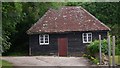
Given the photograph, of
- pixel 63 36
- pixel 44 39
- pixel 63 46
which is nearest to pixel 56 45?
pixel 63 46

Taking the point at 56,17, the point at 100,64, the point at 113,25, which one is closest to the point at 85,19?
the point at 56,17

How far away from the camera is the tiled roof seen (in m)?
40.5

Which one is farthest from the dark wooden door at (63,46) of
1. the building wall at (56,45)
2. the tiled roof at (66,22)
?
the tiled roof at (66,22)

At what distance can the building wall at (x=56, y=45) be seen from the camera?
134ft

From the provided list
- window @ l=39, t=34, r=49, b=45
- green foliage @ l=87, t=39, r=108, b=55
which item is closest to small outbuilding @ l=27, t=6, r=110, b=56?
window @ l=39, t=34, r=49, b=45

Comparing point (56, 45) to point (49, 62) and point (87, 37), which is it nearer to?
point (87, 37)

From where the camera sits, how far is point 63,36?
40.6 meters

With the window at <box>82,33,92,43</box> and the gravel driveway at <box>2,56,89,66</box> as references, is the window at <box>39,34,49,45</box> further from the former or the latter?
the gravel driveway at <box>2,56,89,66</box>

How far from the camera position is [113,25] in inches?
1864

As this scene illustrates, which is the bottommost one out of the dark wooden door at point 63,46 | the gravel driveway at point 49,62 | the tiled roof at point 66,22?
the gravel driveway at point 49,62

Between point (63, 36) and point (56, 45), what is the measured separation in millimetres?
1449

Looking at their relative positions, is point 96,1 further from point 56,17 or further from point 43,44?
point 43,44

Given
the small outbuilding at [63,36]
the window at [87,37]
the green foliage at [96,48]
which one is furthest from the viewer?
the window at [87,37]

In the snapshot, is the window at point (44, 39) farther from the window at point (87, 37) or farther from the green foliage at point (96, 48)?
the green foliage at point (96, 48)
